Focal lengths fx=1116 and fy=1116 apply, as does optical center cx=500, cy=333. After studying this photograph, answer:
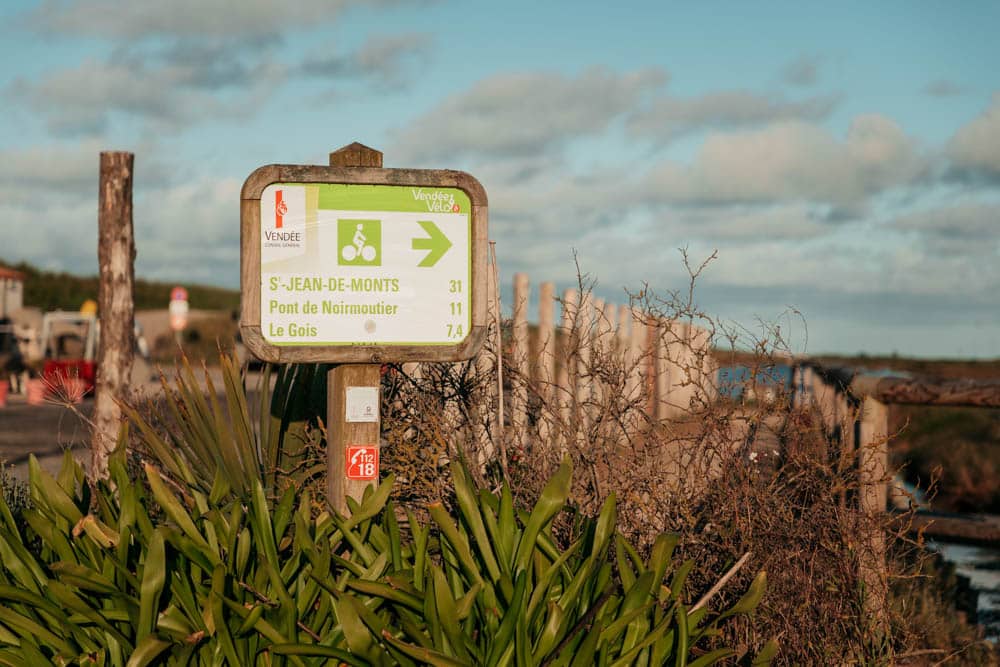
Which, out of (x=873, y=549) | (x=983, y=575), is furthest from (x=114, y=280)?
(x=983, y=575)

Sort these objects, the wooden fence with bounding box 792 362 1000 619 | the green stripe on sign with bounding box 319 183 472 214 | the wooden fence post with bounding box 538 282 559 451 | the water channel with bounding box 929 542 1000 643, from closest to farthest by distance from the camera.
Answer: the green stripe on sign with bounding box 319 183 472 214, the wooden fence with bounding box 792 362 1000 619, the wooden fence post with bounding box 538 282 559 451, the water channel with bounding box 929 542 1000 643

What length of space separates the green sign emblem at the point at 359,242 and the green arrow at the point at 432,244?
0.55 ft

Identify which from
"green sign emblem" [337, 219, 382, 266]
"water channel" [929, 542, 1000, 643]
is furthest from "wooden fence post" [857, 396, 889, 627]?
"water channel" [929, 542, 1000, 643]

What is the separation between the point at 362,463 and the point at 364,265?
82 cm

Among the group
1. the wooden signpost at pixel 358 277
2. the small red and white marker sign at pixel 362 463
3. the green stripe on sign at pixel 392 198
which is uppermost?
the green stripe on sign at pixel 392 198

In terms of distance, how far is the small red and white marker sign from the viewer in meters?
4.64

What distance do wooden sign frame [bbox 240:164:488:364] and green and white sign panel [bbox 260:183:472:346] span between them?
0.08ft

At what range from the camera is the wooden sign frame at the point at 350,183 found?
4484 mm

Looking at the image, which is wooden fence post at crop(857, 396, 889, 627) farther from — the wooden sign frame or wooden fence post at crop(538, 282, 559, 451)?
the wooden sign frame

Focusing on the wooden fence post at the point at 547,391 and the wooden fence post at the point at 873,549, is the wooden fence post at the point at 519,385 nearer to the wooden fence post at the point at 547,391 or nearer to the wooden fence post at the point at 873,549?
the wooden fence post at the point at 547,391

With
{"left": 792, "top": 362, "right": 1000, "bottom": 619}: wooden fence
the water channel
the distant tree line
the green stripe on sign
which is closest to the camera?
the green stripe on sign

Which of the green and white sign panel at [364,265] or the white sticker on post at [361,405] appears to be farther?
the white sticker on post at [361,405]

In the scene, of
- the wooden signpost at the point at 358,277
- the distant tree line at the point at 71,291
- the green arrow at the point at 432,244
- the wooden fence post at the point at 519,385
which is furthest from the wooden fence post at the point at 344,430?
the distant tree line at the point at 71,291

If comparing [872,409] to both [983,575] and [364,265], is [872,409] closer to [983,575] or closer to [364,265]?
[364,265]
